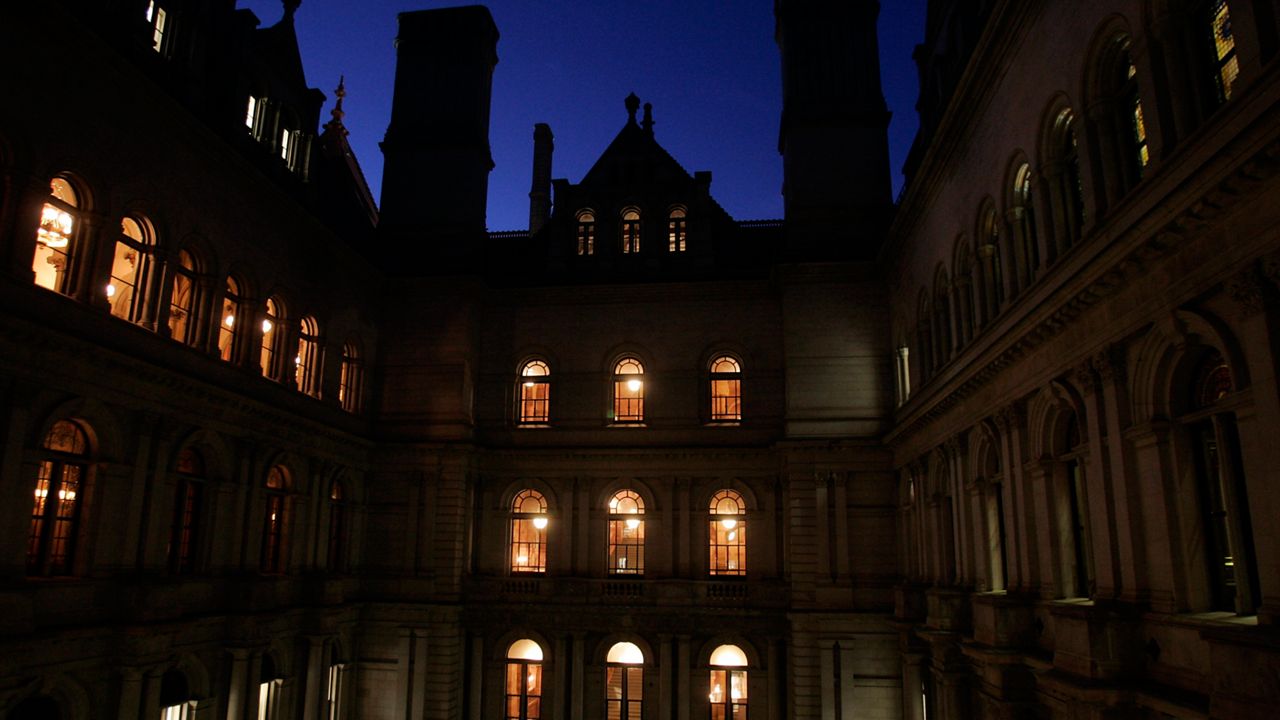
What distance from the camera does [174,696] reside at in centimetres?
1917

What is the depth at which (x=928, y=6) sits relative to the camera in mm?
23672

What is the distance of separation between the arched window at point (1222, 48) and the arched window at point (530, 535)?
76.9 feet

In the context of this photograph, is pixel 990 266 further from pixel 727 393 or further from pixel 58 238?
pixel 58 238

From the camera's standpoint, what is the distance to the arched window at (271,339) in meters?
23.7

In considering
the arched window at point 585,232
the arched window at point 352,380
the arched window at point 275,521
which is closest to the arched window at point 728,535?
the arched window at point 585,232

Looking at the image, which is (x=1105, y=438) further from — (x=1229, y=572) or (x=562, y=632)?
(x=562, y=632)

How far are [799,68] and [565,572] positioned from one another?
752 inches

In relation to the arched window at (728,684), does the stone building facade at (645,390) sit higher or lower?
higher

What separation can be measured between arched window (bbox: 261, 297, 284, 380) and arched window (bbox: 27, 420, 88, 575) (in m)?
6.68

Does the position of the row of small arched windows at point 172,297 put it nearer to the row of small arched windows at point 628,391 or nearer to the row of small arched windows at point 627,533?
the row of small arched windows at point 628,391

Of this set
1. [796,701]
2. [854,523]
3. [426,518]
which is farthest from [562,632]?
[854,523]

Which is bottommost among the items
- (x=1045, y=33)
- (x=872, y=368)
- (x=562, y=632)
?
(x=562, y=632)

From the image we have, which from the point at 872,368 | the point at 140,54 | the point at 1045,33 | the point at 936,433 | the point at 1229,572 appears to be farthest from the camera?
the point at 872,368

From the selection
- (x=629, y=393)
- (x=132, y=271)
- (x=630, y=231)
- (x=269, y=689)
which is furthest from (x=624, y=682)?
(x=132, y=271)
